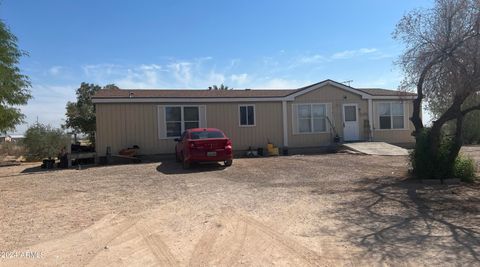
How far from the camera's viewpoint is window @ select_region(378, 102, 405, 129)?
23844 millimetres

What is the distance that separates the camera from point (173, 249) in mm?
5602

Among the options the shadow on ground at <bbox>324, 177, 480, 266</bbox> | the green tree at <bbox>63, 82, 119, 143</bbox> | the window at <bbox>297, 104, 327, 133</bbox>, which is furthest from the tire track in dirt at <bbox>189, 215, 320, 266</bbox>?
the green tree at <bbox>63, 82, 119, 143</bbox>

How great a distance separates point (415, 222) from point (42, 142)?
26540 mm

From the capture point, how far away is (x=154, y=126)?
795 inches

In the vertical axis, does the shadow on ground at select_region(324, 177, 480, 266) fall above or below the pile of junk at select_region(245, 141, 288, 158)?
below

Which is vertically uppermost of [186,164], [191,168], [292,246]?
[186,164]

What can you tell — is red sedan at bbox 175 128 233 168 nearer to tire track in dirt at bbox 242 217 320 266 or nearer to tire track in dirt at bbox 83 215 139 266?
tire track in dirt at bbox 83 215 139 266

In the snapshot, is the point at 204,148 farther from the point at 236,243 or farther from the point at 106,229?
the point at 236,243

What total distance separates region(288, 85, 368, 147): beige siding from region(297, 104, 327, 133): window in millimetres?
276

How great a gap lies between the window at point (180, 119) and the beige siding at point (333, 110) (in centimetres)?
508

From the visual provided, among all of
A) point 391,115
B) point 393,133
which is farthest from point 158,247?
point 391,115

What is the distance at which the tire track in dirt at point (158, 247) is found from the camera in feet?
16.8

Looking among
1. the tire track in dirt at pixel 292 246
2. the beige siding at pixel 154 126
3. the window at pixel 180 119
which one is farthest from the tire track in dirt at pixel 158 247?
the window at pixel 180 119

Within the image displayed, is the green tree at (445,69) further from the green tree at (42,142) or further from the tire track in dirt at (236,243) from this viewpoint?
the green tree at (42,142)
